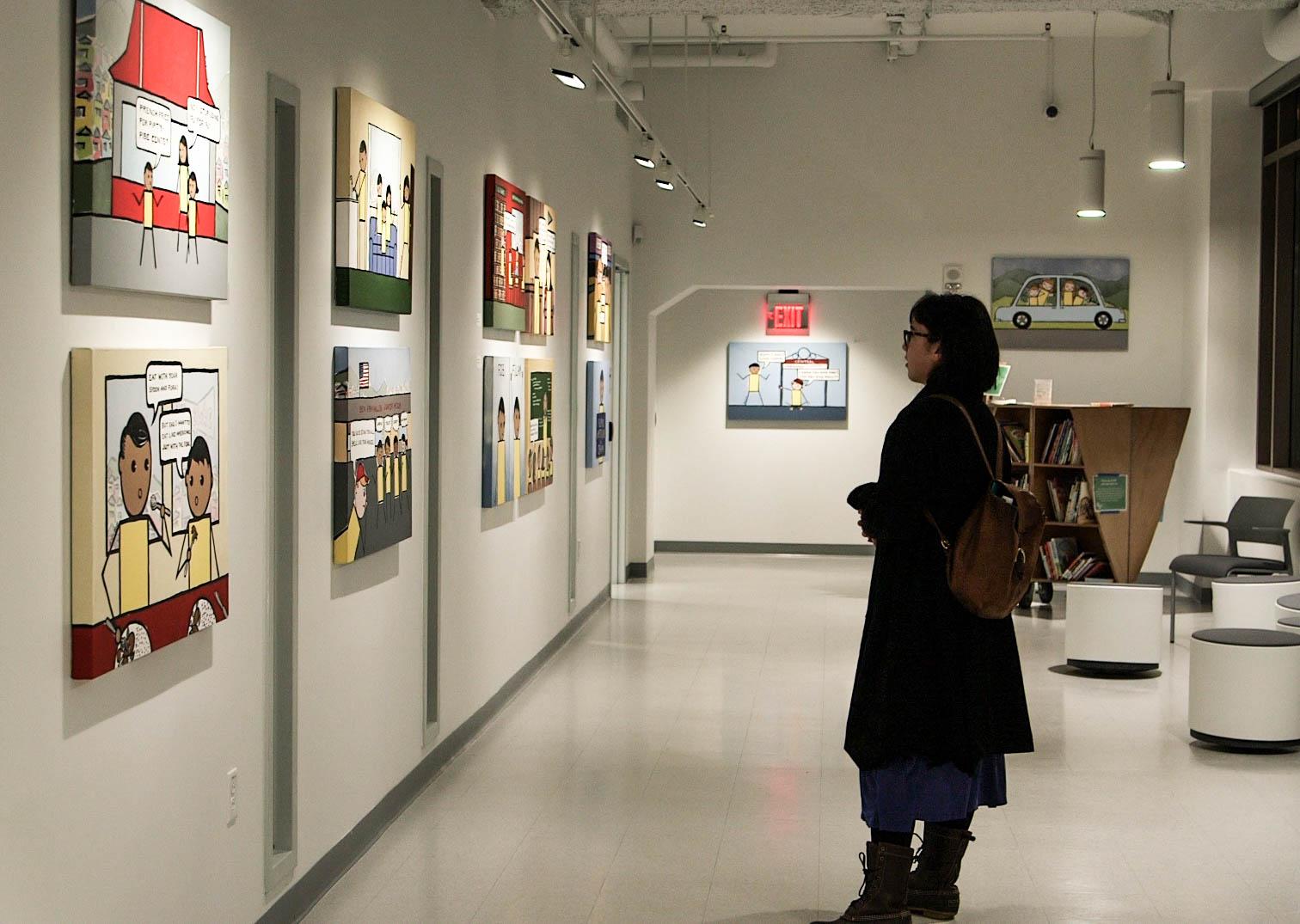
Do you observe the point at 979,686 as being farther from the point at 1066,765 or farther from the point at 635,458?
the point at 635,458

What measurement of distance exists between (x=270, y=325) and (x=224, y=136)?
0.68 m

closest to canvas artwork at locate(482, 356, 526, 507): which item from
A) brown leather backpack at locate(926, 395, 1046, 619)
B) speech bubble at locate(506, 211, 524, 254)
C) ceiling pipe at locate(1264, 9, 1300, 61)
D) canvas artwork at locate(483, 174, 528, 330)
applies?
canvas artwork at locate(483, 174, 528, 330)

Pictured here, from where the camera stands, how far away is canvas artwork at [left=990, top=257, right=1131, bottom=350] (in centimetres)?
1252

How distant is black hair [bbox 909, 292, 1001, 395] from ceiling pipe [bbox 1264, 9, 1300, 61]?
5.15m

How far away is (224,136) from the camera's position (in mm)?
3691

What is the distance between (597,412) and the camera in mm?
10695

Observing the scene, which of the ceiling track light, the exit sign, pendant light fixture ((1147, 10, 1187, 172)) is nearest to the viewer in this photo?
the ceiling track light

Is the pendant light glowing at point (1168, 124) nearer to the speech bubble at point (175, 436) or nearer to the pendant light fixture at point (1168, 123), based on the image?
the pendant light fixture at point (1168, 123)

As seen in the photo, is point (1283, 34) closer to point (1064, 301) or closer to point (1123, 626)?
point (1123, 626)

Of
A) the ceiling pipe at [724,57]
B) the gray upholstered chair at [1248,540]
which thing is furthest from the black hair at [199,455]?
the ceiling pipe at [724,57]

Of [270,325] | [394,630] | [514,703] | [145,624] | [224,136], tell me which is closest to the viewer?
[145,624]

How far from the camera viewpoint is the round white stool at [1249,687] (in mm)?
6641

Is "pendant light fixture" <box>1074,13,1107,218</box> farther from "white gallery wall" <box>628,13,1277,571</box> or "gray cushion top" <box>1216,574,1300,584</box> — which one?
"gray cushion top" <box>1216,574,1300,584</box>

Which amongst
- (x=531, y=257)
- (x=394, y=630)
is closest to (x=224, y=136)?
(x=394, y=630)
